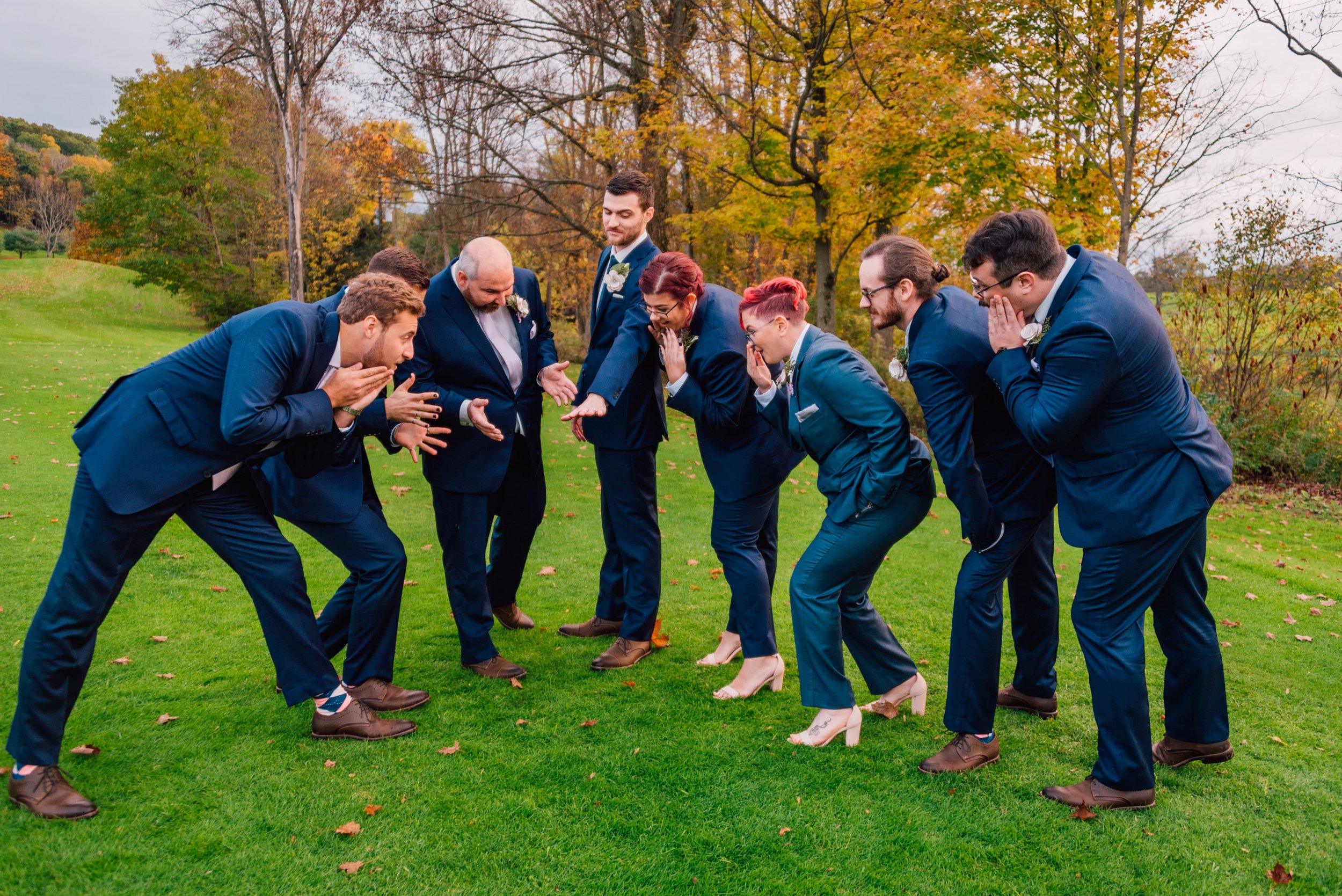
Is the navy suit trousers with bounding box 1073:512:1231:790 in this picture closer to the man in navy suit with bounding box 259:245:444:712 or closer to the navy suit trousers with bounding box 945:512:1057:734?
the navy suit trousers with bounding box 945:512:1057:734

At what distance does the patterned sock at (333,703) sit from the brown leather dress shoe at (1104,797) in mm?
3182

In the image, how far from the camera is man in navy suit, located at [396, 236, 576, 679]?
15.1 feet

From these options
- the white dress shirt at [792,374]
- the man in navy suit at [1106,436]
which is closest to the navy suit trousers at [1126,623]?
the man in navy suit at [1106,436]

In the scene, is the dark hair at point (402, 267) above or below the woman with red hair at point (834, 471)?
above

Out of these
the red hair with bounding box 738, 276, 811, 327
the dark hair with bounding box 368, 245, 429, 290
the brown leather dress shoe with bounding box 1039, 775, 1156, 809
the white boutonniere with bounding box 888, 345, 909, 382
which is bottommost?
the brown leather dress shoe with bounding box 1039, 775, 1156, 809

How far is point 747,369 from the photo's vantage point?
13.8 ft

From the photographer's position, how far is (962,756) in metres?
3.85

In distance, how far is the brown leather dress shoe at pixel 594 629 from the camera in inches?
219

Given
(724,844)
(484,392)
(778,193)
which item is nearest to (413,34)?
(778,193)

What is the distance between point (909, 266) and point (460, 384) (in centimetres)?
251

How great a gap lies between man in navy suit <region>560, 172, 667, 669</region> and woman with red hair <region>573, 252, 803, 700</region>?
263mm

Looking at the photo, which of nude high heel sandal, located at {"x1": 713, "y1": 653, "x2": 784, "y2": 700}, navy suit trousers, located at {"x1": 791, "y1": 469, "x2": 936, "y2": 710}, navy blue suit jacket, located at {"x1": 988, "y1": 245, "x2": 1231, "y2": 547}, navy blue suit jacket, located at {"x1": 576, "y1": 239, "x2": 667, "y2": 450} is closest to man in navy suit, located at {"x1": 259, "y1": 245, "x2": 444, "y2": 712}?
navy blue suit jacket, located at {"x1": 576, "y1": 239, "x2": 667, "y2": 450}

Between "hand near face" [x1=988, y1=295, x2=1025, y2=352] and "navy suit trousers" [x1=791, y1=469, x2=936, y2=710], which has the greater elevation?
"hand near face" [x1=988, y1=295, x2=1025, y2=352]

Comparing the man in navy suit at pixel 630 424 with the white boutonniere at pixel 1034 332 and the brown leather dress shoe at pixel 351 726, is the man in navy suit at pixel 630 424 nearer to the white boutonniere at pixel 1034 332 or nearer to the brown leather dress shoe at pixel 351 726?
the brown leather dress shoe at pixel 351 726
